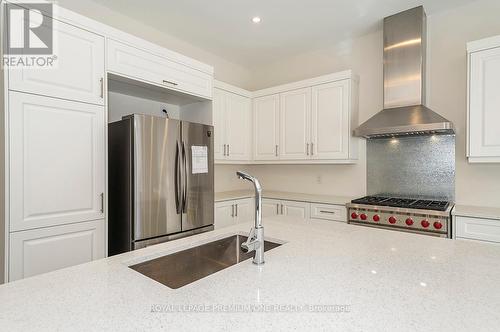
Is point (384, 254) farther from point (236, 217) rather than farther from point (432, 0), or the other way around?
point (432, 0)

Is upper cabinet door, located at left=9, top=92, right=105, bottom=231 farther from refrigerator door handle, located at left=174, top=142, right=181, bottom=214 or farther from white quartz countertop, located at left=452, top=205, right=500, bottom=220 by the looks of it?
white quartz countertop, located at left=452, top=205, right=500, bottom=220

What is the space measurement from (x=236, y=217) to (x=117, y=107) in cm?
177

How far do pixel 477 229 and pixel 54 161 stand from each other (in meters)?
3.12

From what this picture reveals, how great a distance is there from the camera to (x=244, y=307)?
2.45 ft

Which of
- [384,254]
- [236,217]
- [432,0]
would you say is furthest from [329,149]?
[384,254]

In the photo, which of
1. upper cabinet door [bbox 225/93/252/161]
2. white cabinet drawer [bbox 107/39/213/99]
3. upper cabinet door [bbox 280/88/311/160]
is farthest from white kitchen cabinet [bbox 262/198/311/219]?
white cabinet drawer [bbox 107/39/213/99]

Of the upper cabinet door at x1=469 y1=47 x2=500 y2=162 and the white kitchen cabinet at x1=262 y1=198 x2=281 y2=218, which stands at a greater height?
the upper cabinet door at x1=469 y1=47 x2=500 y2=162

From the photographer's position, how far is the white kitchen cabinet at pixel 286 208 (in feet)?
10.2

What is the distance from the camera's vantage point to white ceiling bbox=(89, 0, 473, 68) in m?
2.59

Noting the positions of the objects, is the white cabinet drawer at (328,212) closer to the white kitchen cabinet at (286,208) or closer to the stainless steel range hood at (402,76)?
the white kitchen cabinet at (286,208)

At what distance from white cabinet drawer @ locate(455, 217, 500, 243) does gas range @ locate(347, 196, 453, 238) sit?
0.23ft

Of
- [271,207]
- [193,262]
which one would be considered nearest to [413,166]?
[271,207]

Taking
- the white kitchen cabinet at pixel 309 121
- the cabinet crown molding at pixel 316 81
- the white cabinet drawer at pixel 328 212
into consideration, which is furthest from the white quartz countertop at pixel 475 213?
the cabinet crown molding at pixel 316 81

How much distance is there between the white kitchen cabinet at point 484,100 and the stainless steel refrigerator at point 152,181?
2324mm
